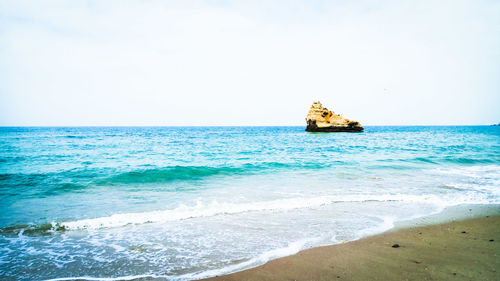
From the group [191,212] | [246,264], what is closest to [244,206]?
[191,212]

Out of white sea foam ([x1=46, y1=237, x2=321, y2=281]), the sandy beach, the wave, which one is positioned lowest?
the wave

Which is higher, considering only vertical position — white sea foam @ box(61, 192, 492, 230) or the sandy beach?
the sandy beach

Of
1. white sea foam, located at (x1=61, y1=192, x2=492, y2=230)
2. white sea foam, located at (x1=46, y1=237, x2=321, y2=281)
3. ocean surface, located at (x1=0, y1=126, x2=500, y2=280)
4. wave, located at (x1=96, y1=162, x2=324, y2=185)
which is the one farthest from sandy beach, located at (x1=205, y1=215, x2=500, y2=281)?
wave, located at (x1=96, y1=162, x2=324, y2=185)

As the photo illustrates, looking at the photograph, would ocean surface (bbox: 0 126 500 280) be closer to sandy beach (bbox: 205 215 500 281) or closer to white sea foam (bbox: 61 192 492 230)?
white sea foam (bbox: 61 192 492 230)

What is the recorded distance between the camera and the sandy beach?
3834 mm

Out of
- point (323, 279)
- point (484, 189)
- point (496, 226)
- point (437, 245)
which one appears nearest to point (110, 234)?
point (323, 279)

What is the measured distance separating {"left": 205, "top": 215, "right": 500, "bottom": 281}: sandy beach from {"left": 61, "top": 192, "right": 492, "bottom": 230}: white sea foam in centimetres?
285

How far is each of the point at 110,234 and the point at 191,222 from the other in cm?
183

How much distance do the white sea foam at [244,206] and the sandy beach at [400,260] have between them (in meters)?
2.85

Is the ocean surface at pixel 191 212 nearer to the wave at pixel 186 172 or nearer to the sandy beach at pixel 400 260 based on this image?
the wave at pixel 186 172

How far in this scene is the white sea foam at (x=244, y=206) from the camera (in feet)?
21.7

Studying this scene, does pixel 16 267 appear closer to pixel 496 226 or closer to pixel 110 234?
pixel 110 234

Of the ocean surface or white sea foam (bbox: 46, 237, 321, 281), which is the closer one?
white sea foam (bbox: 46, 237, 321, 281)

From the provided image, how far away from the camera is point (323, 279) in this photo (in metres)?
3.75
